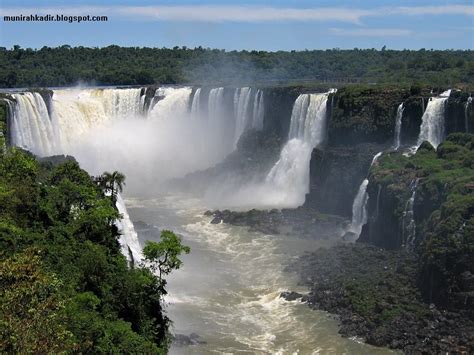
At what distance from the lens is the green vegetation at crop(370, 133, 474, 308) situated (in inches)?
1226

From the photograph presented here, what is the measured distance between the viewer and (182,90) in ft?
233

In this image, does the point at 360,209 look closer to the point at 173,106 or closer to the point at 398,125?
the point at 398,125

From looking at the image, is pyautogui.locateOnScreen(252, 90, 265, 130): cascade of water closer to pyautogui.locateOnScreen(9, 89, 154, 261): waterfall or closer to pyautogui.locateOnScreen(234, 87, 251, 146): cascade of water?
pyautogui.locateOnScreen(234, 87, 251, 146): cascade of water

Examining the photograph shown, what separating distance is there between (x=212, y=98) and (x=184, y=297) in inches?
1403

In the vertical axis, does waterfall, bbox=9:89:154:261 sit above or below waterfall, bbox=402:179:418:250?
above

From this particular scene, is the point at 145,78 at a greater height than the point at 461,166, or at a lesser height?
greater

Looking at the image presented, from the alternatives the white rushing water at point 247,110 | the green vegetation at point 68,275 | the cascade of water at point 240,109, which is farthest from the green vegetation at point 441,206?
the cascade of water at point 240,109

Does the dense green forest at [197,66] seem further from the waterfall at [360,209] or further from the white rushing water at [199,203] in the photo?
the waterfall at [360,209]

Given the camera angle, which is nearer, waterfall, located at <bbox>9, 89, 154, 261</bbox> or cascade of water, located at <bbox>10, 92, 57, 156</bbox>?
cascade of water, located at <bbox>10, 92, 57, 156</bbox>

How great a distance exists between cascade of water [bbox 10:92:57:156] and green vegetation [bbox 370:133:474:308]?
27783 mm

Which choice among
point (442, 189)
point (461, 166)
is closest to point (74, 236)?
point (442, 189)

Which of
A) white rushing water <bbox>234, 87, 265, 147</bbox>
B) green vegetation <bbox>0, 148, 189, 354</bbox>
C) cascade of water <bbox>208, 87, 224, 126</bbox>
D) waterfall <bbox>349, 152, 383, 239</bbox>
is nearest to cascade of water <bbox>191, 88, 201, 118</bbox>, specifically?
cascade of water <bbox>208, 87, 224, 126</bbox>

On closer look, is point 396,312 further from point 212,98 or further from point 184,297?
point 212,98

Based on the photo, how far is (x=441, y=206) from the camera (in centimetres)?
3572
